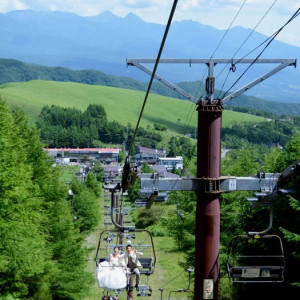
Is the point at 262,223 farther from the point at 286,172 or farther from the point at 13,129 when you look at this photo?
the point at 286,172

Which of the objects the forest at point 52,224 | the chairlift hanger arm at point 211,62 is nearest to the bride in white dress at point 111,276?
the chairlift hanger arm at point 211,62

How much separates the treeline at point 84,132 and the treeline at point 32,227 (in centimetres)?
14998

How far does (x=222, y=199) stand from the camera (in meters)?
30.2

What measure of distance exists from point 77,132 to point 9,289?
165 m

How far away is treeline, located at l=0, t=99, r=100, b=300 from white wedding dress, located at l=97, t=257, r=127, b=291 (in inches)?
274

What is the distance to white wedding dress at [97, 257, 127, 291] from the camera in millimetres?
11234

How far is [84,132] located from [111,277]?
177791 mm

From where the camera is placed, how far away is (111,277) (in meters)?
11.3

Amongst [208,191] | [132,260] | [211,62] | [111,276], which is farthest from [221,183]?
[132,260]

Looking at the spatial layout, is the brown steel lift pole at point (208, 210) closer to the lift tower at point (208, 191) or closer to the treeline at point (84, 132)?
the lift tower at point (208, 191)

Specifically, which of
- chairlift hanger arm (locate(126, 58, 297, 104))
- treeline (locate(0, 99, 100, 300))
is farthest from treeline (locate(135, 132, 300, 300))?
chairlift hanger arm (locate(126, 58, 297, 104))

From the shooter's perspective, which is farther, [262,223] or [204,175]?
[262,223]

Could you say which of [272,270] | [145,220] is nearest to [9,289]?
[272,270]

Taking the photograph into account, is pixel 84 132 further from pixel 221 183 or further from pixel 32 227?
pixel 221 183
